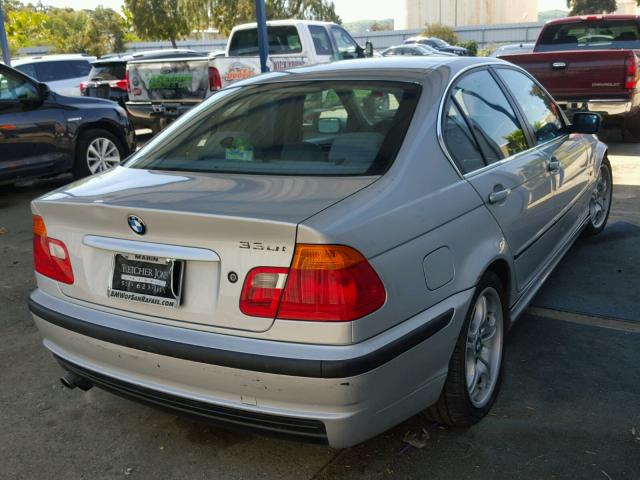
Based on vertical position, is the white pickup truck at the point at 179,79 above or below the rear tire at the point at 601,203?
above

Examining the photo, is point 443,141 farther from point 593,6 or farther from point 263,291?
point 593,6

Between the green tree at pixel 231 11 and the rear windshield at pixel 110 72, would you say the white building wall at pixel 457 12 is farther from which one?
the rear windshield at pixel 110 72

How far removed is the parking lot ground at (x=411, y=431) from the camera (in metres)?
2.75

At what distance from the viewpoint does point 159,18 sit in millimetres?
39562

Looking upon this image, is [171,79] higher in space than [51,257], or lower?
higher

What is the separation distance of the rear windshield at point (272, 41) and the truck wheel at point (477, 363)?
10.9m

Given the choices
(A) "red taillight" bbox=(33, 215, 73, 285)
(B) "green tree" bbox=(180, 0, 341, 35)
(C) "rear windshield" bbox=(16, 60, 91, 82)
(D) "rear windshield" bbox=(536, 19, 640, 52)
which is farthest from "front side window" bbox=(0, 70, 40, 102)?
(B) "green tree" bbox=(180, 0, 341, 35)

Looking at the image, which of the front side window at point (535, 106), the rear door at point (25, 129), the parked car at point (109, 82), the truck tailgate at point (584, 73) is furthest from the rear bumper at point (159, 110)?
the front side window at point (535, 106)

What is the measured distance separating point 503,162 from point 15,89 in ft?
20.9

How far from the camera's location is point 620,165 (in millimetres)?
8602

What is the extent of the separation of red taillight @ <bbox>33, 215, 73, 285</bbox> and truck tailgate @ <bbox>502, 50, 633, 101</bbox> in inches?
309

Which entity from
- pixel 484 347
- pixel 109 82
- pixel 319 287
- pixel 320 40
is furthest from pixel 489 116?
pixel 109 82

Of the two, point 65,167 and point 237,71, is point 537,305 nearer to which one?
point 65,167

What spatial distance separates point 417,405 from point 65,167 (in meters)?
6.84
